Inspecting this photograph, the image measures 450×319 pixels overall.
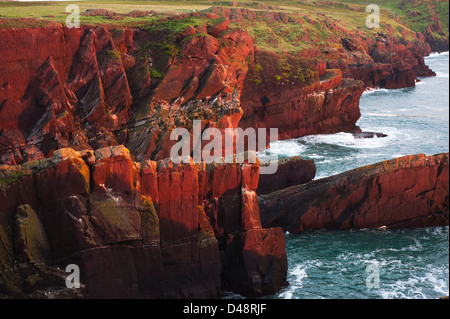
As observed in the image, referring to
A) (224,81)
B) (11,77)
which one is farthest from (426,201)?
(11,77)

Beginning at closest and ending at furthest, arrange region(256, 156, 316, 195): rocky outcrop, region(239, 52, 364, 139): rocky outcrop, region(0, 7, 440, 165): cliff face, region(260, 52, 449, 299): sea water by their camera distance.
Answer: region(260, 52, 449, 299): sea water, region(0, 7, 440, 165): cliff face, region(256, 156, 316, 195): rocky outcrop, region(239, 52, 364, 139): rocky outcrop

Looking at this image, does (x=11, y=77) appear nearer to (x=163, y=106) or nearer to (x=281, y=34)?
(x=163, y=106)

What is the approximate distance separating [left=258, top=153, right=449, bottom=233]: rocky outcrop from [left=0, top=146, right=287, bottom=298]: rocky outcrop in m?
9.33

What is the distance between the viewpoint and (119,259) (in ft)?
91.6

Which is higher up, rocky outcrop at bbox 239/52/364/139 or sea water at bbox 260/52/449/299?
rocky outcrop at bbox 239/52/364/139

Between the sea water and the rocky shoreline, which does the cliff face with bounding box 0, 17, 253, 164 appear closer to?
the rocky shoreline

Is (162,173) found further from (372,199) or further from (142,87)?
(142,87)

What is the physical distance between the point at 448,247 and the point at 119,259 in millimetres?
23938

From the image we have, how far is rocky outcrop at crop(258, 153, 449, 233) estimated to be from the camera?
135 ft

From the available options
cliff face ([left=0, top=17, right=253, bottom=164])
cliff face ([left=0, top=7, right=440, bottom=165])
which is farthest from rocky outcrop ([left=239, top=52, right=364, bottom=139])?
cliff face ([left=0, top=17, right=253, bottom=164])

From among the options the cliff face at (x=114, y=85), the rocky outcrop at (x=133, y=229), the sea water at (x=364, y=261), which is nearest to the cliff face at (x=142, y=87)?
the cliff face at (x=114, y=85)

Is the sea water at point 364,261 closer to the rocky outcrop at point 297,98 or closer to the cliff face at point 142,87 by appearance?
the rocky outcrop at point 297,98

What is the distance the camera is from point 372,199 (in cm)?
4159

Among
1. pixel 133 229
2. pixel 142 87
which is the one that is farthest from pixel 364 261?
pixel 142 87
